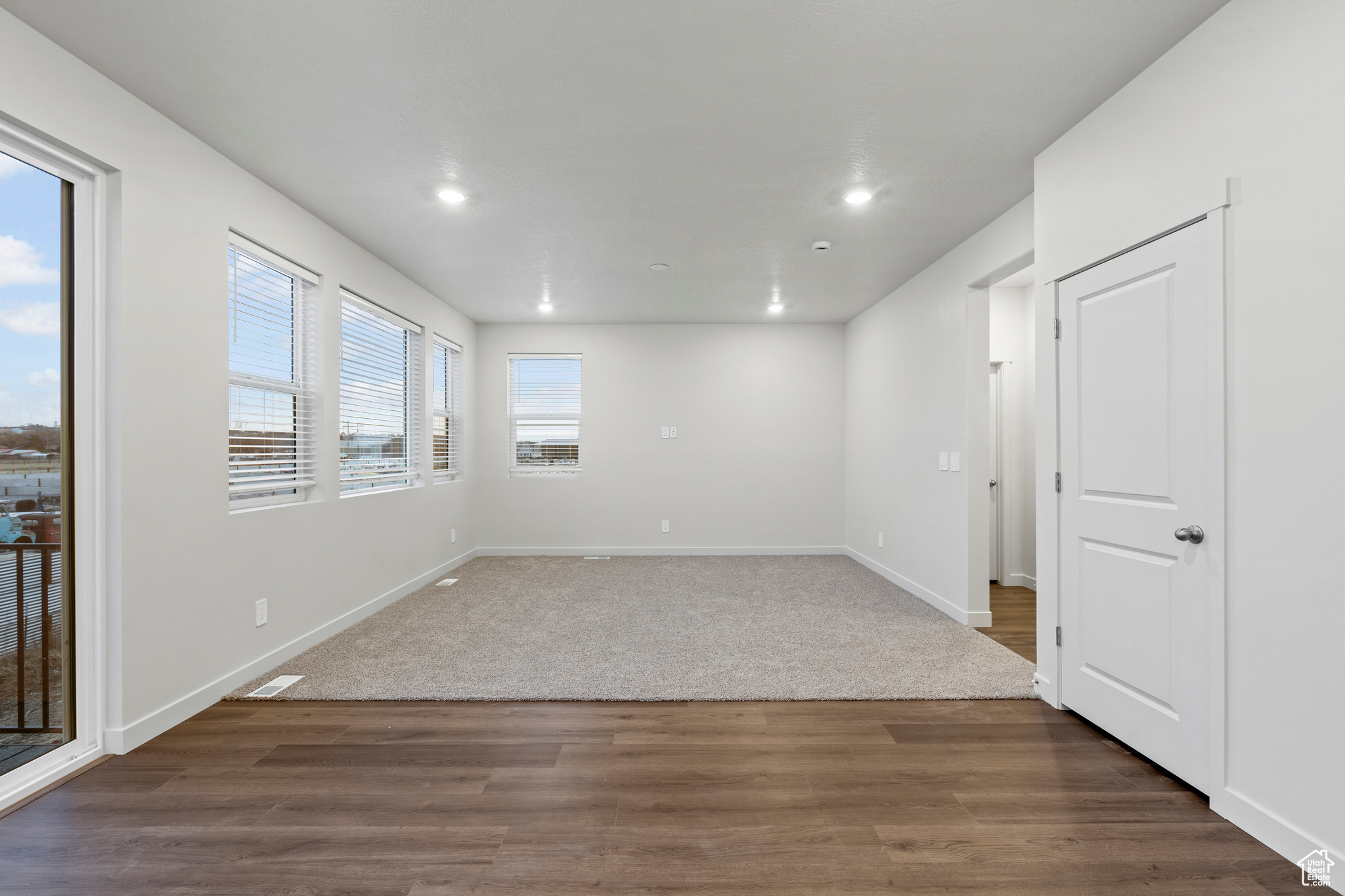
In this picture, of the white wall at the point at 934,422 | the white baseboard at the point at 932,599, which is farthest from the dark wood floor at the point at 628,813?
the white wall at the point at 934,422

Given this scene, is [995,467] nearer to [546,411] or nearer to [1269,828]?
[1269,828]

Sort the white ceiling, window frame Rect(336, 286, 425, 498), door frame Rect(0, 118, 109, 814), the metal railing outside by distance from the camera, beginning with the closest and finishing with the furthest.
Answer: the white ceiling < the metal railing outside < door frame Rect(0, 118, 109, 814) < window frame Rect(336, 286, 425, 498)

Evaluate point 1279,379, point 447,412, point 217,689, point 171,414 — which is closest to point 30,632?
point 217,689

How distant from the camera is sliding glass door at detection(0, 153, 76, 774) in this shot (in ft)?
6.15

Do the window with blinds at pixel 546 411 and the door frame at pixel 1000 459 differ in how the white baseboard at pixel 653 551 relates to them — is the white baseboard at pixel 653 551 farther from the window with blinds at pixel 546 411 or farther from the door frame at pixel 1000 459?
the door frame at pixel 1000 459

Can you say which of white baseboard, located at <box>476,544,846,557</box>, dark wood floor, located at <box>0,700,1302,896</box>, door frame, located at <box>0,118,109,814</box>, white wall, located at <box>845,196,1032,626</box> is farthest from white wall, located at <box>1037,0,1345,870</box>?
white baseboard, located at <box>476,544,846,557</box>

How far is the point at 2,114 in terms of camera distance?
5.82 feet

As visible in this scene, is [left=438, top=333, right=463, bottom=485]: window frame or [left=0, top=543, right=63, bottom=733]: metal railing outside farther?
[left=438, top=333, right=463, bottom=485]: window frame

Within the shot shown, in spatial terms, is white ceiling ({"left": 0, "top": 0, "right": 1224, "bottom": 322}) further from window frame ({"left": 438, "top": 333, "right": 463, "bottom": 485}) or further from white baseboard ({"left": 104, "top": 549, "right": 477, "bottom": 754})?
white baseboard ({"left": 104, "top": 549, "right": 477, "bottom": 754})

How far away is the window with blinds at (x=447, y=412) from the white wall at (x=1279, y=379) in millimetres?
5035

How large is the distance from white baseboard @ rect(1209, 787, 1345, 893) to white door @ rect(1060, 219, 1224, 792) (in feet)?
0.31

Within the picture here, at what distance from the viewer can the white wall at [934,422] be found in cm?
368

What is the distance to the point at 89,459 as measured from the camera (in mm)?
2070

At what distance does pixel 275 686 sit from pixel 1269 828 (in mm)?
3760
